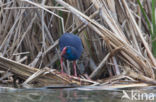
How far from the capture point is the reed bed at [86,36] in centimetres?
439

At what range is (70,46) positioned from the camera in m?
4.86

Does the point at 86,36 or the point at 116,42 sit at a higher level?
the point at 86,36

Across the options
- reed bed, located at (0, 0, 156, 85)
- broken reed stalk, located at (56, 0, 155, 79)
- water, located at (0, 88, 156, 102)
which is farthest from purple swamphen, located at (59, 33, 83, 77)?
water, located at (0, 88, 156, 102)

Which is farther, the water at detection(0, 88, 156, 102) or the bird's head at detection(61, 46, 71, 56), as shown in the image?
the bird's head at detection(61, 46, 71, 56)

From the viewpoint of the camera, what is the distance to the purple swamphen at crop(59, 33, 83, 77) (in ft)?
15.4

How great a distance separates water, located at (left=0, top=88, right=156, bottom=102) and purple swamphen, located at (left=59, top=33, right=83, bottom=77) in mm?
798

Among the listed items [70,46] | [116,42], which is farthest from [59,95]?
[70,46]

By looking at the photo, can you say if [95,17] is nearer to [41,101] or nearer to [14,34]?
[14,34]

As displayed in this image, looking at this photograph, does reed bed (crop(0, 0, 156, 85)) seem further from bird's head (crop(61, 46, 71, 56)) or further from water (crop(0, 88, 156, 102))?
water (crop(0, 88, 156, 102))

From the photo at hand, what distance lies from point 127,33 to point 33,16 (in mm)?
1208

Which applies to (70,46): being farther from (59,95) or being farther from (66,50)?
(59,95)

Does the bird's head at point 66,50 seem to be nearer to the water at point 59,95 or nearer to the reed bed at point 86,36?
the reed bed at point 86,36

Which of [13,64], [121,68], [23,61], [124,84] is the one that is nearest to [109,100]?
[124,84]

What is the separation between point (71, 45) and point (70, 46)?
2cm
